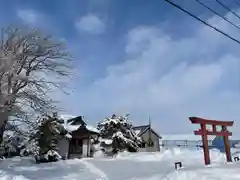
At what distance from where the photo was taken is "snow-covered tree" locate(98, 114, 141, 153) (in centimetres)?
3219

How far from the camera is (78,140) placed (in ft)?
110

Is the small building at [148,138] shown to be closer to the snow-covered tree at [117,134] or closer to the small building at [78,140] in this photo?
the snow-covered tree at [117,134]

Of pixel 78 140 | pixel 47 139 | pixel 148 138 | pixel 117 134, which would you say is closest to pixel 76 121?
pixel 78 140

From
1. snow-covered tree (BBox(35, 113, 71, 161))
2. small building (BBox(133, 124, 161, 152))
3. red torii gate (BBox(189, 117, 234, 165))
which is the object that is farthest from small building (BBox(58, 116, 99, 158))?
red torii gate (BBox(189, 117, 234, 165))

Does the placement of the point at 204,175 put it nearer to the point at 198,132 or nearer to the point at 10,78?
the point at 198,132

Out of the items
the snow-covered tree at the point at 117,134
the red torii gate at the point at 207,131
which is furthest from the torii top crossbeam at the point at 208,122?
the snow-covered tree at the point at 117,134

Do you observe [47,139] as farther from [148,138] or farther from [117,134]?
[148,138]

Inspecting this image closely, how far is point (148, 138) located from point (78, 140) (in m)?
12.7

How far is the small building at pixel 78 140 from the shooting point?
31969 millimetres

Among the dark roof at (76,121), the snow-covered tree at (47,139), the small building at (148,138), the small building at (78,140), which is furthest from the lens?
the small building at (148,138)

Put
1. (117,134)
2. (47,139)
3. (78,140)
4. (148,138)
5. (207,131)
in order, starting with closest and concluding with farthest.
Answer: (207,131) → (47,139) → (117,134) → (78,140) → (148,138)

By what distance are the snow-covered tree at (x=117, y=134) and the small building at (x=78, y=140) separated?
1503 mm

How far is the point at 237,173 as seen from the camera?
929 centimetres

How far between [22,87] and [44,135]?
36.4 feet
